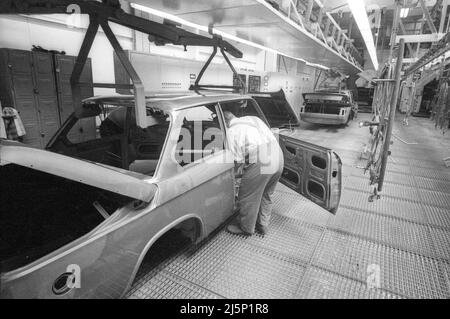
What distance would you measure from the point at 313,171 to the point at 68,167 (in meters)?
2.48

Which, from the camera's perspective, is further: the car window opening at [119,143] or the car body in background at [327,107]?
the car body in background at [327,107]

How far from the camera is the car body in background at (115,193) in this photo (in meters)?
1.41

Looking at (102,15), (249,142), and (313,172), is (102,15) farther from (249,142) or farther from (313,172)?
(313,172)

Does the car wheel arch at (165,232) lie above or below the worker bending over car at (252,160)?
below

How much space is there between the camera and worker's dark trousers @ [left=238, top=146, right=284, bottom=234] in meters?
2.79

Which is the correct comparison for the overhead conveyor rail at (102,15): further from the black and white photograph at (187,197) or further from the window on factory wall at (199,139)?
the window on factory wall at (199,139)

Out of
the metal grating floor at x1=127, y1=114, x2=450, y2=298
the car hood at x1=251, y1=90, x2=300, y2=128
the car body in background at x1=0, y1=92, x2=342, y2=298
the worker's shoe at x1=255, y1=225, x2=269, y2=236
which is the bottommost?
the metal grating floor at x1=127, y1=114, x2=450, y2=298

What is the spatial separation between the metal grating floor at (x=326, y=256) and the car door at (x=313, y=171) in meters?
0.52

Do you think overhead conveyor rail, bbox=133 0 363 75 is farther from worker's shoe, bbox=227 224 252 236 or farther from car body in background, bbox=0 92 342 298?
worker's shoe, bbox=227 224 252 236

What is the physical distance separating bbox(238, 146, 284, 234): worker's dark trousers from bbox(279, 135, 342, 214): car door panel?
0.36 meters

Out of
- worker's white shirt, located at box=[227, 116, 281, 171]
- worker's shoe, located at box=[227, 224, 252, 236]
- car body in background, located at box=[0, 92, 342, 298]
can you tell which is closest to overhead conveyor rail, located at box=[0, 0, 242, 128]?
car body in background, located at box=[0, 92, 342, 298]

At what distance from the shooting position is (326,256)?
2793 millimetres

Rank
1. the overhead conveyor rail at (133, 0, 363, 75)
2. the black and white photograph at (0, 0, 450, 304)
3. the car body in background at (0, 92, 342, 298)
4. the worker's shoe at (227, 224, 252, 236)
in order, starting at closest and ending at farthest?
the car body in background at (0, 92, 342, 298), the black and white photograph at (0, 0, 450, 304), the worker's shoe at (227, 224, 252, 236), the overhead conveyor rail at (133, 0, 363, 75)

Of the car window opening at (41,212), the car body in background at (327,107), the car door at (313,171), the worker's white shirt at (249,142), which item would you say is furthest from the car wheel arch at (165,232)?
the car body in background at (327,107)
